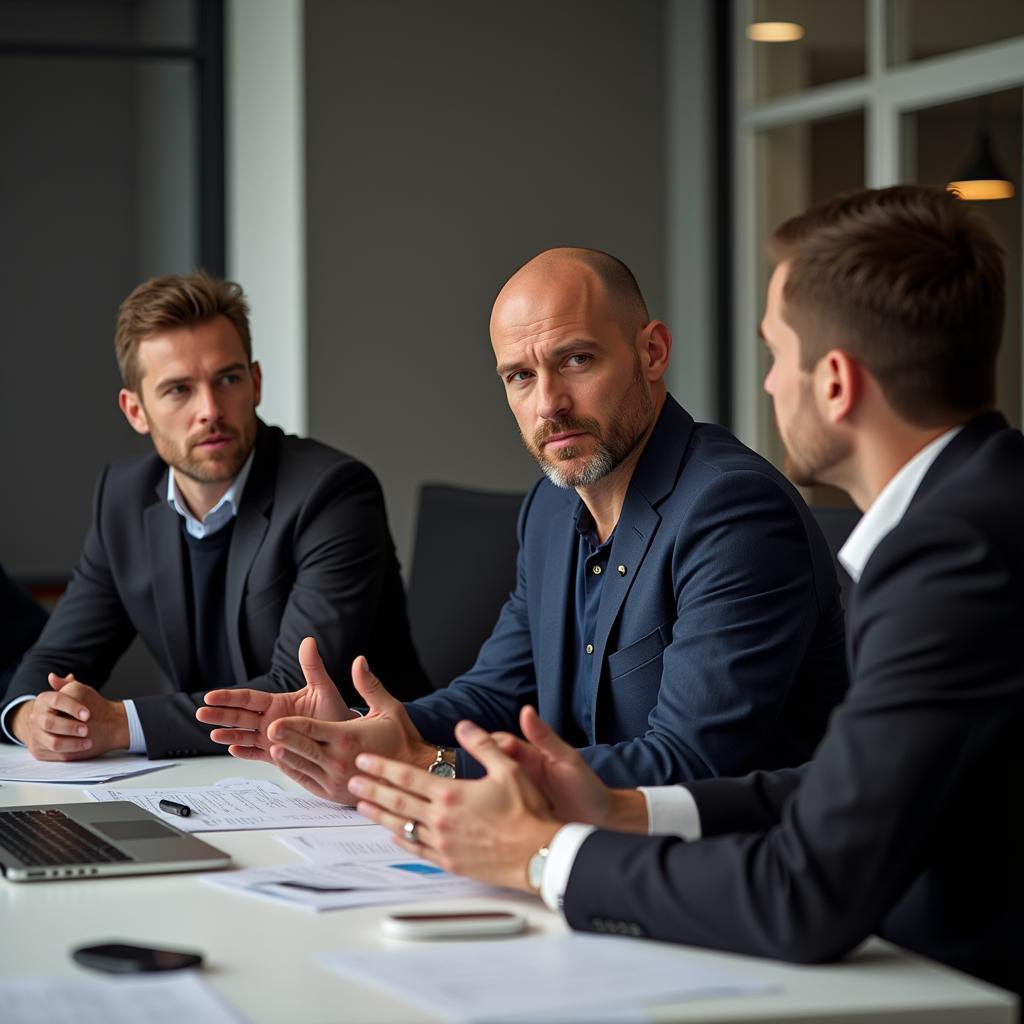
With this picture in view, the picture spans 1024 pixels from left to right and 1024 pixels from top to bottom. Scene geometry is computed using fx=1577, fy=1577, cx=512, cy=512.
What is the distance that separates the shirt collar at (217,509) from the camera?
323 centimetres

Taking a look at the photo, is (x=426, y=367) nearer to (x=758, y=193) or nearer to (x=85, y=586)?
(x=758, y=193)

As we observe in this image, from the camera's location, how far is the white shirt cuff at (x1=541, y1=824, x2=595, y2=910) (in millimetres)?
1450

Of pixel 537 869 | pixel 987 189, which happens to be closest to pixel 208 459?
pixel 537 869

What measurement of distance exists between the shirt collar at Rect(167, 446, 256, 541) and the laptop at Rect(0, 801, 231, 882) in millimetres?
1278

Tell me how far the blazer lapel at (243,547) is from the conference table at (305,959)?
146 centimetres

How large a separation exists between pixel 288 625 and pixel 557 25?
308 centimetres

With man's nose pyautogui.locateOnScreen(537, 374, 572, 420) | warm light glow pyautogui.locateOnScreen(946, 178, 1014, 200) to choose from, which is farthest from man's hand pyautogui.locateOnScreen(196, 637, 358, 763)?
warm light glow pyautogui.locateOnScreen(946, 178, 1014, 200)

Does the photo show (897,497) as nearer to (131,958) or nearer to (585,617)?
(131,958)

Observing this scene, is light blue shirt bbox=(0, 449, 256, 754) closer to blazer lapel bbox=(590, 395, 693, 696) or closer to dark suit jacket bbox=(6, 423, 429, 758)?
dark suit jacket bbox=(6, 423, 429, 758)

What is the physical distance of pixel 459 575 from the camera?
3.64 m

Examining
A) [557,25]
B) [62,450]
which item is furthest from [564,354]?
[62,450]

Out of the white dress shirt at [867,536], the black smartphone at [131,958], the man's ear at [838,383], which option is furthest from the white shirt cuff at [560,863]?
the man's ear at [838,383]

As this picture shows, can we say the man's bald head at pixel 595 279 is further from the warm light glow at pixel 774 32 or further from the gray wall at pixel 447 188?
the warm light glow at pixel 774 32

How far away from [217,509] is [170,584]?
18cm
